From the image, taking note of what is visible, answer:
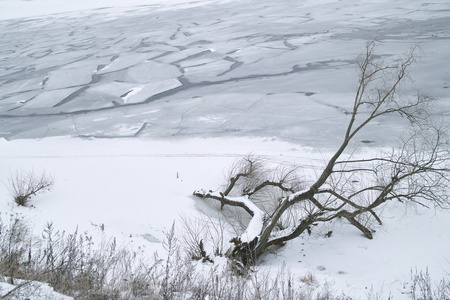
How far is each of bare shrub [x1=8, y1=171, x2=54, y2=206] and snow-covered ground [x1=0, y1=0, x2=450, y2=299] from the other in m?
0.15

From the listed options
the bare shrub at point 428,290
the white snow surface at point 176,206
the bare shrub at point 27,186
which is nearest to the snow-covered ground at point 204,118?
the white snow surface at point 176,206

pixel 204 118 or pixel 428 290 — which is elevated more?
pixel 428 290

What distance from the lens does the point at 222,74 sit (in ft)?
37.1

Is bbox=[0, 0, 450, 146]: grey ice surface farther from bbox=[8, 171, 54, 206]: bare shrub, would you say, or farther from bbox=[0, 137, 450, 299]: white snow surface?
bbox=[8, 171, 54, 206]: bare shrub

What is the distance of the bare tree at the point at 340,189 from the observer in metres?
4.66

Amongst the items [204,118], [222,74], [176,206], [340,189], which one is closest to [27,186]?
[176,206]

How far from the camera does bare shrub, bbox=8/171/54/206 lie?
608 centimetres

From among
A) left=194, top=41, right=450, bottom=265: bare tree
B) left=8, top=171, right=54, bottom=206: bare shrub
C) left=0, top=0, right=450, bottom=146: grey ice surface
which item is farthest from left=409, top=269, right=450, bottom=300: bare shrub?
left=8, top=171, right=54, bottom=206: bare shrub

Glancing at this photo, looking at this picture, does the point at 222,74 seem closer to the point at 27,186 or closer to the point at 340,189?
the point at 27,186

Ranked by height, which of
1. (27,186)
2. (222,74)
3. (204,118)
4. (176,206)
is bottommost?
(176,206)

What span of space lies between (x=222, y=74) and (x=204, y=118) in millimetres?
3018

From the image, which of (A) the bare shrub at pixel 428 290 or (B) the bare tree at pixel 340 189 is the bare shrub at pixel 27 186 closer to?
(B) the bare tree at pixel 340 189

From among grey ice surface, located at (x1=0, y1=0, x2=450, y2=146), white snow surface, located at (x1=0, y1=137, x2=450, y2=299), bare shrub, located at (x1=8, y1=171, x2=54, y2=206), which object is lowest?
white snow surface, located at (x1=0, y1=137, x2=450, y2=299)

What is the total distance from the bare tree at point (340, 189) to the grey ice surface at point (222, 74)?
1346 millimetres
